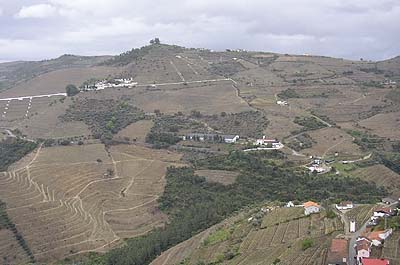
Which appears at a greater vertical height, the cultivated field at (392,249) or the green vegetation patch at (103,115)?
the green vegetation patch at (103,115)

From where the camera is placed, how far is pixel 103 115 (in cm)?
9650

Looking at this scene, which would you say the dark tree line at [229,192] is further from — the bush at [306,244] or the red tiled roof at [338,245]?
the red tiled roof at [338,245]

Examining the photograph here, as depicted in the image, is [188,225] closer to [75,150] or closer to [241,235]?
[241,235]

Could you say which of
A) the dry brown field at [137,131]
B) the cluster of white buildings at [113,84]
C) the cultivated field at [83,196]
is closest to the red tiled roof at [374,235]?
the cultivated field at [83,196]

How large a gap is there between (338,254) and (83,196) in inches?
1547

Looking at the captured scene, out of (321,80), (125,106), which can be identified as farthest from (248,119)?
(321,80)

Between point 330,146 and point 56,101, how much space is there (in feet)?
175

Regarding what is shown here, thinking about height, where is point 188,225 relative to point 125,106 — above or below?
below

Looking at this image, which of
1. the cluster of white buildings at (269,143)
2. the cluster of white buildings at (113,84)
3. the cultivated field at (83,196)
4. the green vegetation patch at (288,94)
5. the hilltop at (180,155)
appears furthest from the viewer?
the cluster of white buildings at (113,84)

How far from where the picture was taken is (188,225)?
58.1 m

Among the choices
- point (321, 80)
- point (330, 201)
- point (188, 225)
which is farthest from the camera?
point (321, 80)

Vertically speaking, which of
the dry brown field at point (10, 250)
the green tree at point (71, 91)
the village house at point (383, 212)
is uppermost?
the green tree at point (71, 91)

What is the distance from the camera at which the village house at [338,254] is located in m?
34.6

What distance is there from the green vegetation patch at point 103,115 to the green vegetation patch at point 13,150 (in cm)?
1041
